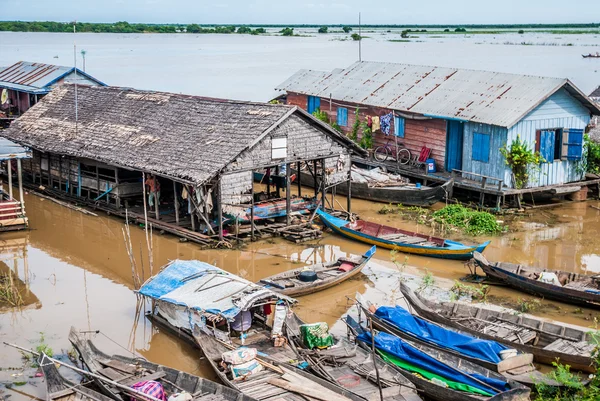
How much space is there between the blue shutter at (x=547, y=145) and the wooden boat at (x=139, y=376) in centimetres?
1509

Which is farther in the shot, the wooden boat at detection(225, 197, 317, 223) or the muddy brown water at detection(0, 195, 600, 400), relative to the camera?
the wooden boat at detection(225, 197, 317, 223)

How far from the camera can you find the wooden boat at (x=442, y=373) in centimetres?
1041

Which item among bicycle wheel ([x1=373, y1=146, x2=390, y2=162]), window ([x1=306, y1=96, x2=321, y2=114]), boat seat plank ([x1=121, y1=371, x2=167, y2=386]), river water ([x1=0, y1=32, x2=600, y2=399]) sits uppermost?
window ([x1=306, y1=96, x2=321, y2=114])

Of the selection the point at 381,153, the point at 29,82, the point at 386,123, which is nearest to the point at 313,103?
the point at 381,153

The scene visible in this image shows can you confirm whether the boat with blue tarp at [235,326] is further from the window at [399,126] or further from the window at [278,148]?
Result: the window at [399,126]

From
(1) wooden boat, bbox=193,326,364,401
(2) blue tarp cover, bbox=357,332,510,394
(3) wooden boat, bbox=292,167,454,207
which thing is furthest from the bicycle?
(1) wooden boat, bbox=193,326,364,401

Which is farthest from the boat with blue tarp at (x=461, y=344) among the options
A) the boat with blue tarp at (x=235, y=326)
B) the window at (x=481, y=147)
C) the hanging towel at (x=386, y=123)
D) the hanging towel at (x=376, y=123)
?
the hanging towel at (x=376, y=123)

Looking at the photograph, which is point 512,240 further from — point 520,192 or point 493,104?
point 493,104

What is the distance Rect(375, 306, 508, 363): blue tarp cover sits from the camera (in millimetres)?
11500

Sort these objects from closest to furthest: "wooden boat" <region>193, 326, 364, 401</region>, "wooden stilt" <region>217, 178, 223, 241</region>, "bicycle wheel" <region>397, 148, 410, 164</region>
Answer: "wooden boat" <region>193, 326, 364, 401</region> < "wooden stilt" <region>217, 178, 223, 241</region> < "bicycle wheel" <region>397, 148, 410, 164</region>

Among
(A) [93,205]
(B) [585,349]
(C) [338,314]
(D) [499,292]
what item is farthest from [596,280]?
(A) [93,205]

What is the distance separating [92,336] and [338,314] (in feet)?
15.4

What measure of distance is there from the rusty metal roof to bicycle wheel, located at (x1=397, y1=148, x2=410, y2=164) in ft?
45.2

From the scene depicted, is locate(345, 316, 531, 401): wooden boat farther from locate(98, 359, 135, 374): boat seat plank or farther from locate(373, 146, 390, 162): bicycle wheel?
locate(373, 146, 390, 162): bicycle wheel
